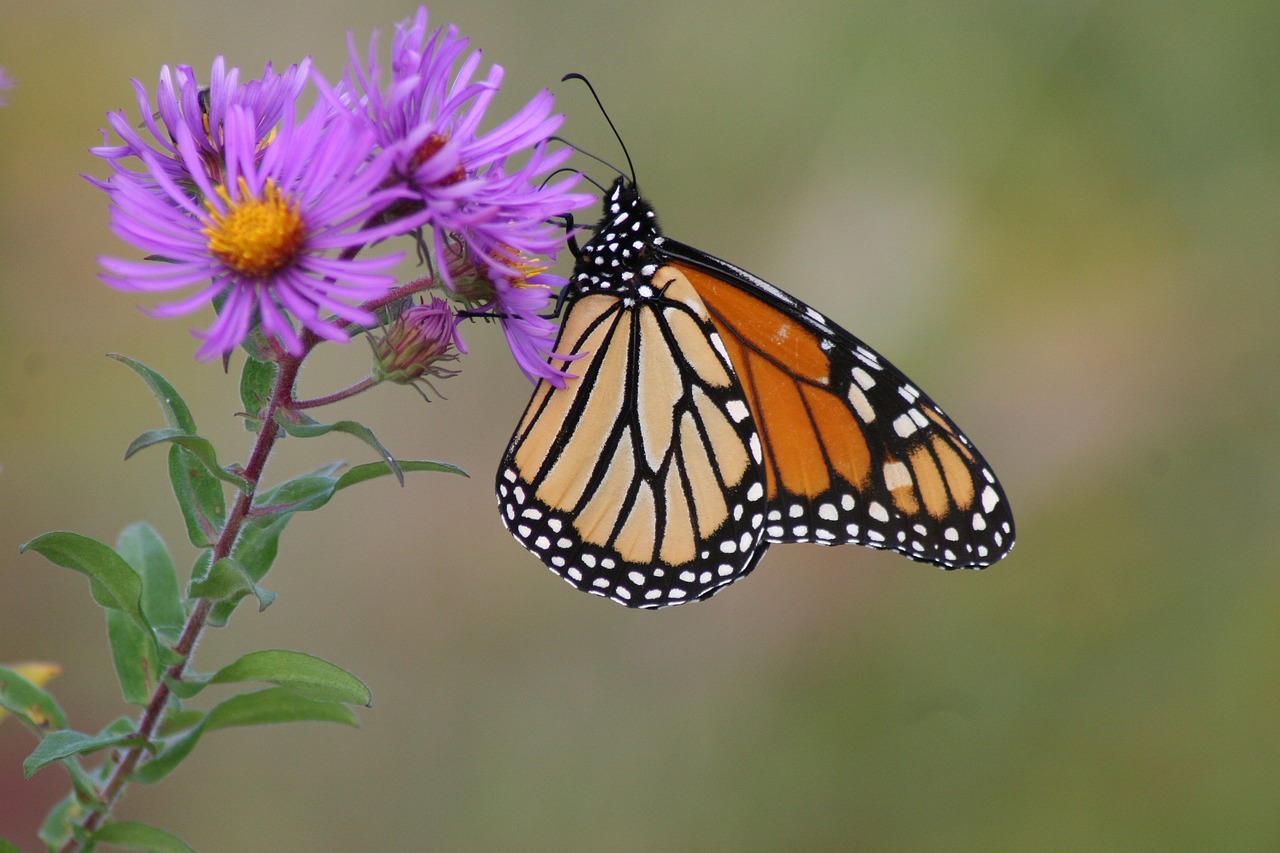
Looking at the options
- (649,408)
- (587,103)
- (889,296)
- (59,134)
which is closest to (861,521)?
(649,408)

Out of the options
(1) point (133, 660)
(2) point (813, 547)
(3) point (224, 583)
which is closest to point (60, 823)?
(1) point (133, 660)

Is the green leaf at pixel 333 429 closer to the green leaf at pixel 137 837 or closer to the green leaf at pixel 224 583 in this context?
the green leaf at pixel 224 583

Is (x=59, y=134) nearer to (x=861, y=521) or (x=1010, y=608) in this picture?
(x=861, y=521)

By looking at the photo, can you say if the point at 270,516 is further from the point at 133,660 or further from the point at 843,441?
the point at 843,441

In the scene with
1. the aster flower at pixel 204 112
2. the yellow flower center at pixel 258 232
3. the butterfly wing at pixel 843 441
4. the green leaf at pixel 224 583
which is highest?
the butterfly wing at pixel 843 441

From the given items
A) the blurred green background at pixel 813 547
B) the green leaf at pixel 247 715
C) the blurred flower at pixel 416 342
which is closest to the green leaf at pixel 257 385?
the blurred flower at pixel 416 342

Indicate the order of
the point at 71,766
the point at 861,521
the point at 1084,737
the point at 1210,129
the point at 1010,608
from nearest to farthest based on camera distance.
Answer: the point at 71,766, the point at 861,521, the point at 1084,737, the point at 1010,608, the point at 1210,129

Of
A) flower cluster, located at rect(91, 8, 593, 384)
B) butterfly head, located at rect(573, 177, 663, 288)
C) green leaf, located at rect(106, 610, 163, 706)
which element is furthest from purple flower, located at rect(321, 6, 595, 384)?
green leaf, located at rect(106, 610, 163, 706)
